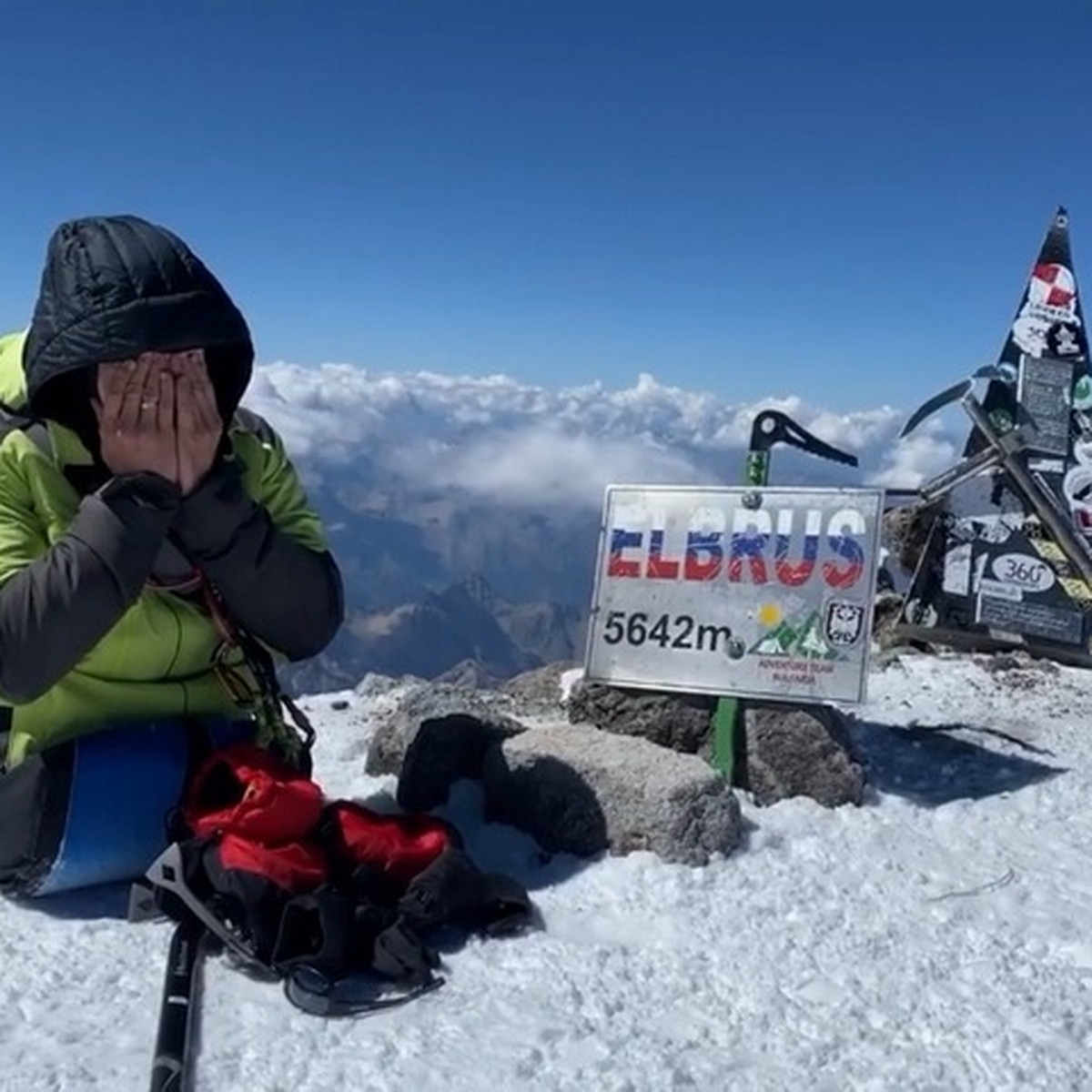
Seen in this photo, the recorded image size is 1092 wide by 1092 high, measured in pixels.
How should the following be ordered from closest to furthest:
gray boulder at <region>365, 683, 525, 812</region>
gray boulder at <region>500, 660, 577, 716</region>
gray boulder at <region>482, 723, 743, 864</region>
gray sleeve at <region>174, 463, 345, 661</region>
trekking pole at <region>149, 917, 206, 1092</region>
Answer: trekking pole at <region>149, 917, 206, 1092</region> < gray sleeve at <region>174, 463, 345, 661</region> < gray boulder at <region>482, 723, 743, 864</region> < gray boulder at <region>365, 683, 525, 812</region> < gray boulder at <region>500, 660, 577, 716</region>

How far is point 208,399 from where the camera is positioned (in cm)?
317

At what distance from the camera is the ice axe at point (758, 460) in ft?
15.6

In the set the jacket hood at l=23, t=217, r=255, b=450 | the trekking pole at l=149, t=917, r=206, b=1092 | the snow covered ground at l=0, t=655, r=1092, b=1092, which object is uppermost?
the jacket hood at l=23, t=217, r=255, b=450

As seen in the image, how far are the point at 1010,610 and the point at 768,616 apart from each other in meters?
5.07

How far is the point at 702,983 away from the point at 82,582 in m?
1.85

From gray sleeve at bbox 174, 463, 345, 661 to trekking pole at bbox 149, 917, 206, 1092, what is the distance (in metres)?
0.86

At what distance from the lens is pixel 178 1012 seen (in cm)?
266

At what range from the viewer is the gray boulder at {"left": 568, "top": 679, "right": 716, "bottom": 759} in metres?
4.94

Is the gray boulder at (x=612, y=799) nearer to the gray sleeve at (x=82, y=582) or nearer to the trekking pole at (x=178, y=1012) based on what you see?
the trekking pole at (x=178, y=1012)

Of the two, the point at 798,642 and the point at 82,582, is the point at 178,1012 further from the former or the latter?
the point at 798,642

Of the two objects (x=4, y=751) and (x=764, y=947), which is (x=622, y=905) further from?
(x=4, y=751)

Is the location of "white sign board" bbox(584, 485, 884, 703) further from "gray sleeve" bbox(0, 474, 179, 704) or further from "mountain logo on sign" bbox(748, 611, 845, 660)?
"gray sleeve" bbox(0, 474, 179, 704)

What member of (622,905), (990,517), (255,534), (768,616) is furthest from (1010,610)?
(255,534)

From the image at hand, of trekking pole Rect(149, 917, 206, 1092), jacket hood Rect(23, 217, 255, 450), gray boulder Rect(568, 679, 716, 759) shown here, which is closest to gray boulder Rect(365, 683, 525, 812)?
gray boulder Rect(568, 679, 716, 759)
